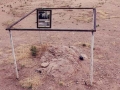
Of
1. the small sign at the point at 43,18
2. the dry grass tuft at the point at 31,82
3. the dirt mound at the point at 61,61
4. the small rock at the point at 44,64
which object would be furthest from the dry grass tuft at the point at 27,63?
the small sign at the point at 43,18

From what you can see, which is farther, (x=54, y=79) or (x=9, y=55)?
(x=9, y=55)

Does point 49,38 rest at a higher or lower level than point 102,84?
higher

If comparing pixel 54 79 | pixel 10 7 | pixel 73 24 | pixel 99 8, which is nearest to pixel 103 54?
pixel 54 79

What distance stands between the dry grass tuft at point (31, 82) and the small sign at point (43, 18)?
1.94 meters

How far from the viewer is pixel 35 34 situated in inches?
530

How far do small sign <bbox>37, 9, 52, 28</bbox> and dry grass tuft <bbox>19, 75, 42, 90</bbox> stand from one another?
1940 millimetres

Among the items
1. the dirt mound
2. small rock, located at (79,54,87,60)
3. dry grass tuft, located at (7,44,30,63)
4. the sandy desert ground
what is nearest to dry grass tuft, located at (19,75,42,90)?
the sandy desert ground

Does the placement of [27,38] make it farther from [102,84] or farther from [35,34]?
[102,84]

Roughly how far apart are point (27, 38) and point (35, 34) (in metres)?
0.87

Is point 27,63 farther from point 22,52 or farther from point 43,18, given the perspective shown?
point 43,18

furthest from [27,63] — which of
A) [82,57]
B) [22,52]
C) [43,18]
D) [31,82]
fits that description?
[82,57]

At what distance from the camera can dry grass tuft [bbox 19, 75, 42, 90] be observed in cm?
757

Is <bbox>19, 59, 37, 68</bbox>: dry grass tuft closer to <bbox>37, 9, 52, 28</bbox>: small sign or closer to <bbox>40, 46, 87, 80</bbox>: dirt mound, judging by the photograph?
<bbox>40, 46, 87, 80</bbox>: dirt mound

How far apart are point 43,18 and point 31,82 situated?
7.99 feet
